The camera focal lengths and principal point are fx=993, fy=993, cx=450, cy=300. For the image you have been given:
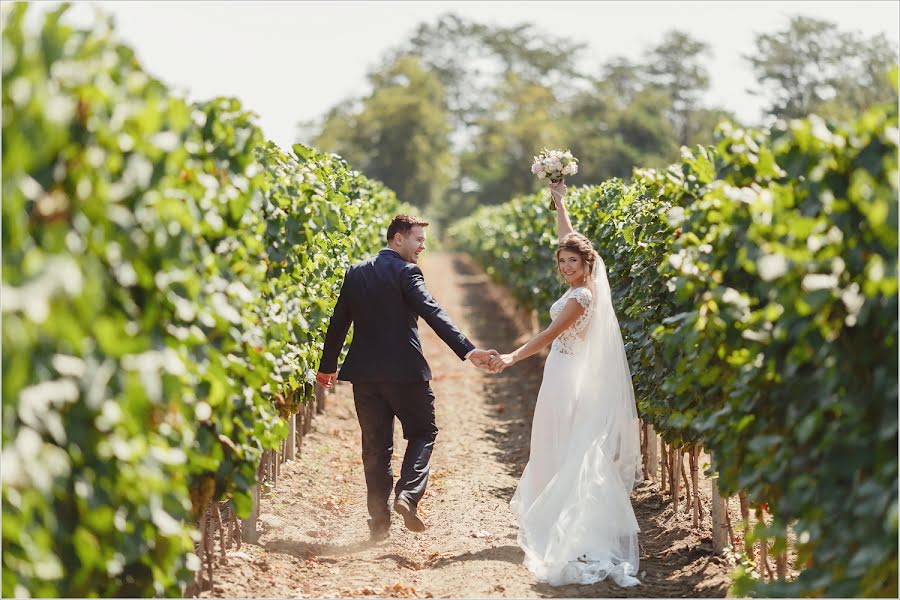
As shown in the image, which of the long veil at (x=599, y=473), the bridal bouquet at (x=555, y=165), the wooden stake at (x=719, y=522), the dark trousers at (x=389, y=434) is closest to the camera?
the long veil at (x=599, y=473)

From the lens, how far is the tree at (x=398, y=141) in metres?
70.1

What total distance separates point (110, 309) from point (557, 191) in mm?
5431

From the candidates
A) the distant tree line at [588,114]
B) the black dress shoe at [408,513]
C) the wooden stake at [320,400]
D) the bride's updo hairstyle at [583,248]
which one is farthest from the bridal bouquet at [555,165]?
the distant tree line at [588,114]

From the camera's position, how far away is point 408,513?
271 inches

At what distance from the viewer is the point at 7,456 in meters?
3.02

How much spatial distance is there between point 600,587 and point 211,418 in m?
2.69

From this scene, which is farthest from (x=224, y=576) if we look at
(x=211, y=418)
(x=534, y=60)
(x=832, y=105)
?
(x=534, y=60)

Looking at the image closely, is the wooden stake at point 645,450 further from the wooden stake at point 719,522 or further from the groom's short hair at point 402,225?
the groom's short hair at point 402,225

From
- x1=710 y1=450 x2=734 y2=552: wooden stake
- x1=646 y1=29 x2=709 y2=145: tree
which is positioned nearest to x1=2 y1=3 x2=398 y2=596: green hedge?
x1=710 y1=450 x2=734 y2=552: wooden stake

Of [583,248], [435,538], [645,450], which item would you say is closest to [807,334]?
[583,248]

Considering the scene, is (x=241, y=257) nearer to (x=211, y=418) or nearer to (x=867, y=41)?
(x=211, y=418)

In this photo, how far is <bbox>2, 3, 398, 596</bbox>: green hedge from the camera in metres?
2.97

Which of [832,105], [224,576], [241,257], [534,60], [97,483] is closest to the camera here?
[97,483]

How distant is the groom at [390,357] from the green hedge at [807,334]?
217cm
